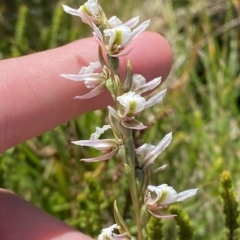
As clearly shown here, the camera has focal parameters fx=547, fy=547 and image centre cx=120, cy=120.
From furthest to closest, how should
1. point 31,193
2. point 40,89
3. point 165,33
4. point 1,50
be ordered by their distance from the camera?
point 165,33 < point 1,50 < point 31,193 < point 40,89

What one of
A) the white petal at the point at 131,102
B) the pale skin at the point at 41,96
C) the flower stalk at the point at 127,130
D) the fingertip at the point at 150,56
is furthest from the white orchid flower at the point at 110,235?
the fingertip at the point at 150,56

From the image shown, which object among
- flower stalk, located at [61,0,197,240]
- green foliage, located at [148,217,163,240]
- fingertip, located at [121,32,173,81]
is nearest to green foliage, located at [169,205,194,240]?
green foliage, located at [148,217,163,240]

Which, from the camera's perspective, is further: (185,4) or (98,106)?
(185,4)

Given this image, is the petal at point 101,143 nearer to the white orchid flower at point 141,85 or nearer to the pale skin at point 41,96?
the white orchid flower at point 141,85

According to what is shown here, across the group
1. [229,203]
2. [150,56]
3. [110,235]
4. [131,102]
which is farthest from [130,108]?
[150,56]

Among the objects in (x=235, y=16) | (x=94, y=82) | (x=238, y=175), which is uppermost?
(x=94, y=82)

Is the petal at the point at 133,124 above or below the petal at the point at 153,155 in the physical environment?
above

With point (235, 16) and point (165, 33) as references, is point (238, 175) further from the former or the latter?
point (235, 16)

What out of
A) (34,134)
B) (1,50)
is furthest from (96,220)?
(1,50)
